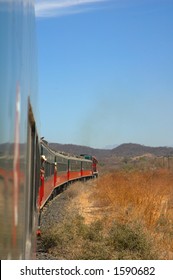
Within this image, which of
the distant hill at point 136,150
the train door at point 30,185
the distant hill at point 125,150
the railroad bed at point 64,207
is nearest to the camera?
the train door at point 30,185

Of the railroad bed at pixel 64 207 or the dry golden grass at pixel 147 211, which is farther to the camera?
the railroad bed at pixel 64 207

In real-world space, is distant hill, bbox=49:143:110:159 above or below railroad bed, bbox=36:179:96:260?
above

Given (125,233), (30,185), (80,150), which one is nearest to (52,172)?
(125,233)

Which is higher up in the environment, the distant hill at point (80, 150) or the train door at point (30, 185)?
the distant hill at point (80, 150)

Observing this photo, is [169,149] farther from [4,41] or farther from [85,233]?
[4,41]

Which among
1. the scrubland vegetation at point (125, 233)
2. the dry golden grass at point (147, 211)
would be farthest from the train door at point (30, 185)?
the dry golden grass at point (147, 211)

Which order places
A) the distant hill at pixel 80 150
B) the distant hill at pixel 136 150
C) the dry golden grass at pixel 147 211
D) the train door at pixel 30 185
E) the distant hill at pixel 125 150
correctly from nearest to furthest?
the train door at pixel 30 185
the dry golden grass at pixel 147 211
the distant hill at pixel 80 150
the distant hill at pixel 125 150
the distant hill at pixel 136 150

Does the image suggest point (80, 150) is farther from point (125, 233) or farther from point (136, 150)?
point (125, 233)

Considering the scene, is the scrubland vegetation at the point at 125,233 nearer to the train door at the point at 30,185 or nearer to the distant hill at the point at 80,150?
the train door at the point at 30,185

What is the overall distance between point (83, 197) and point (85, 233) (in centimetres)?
1734

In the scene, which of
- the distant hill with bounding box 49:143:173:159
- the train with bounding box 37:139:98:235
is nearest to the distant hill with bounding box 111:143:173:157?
the distant hill with bounding box 49:143:173:159

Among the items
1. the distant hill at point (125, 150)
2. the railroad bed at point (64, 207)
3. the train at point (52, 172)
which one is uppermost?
the distant hill at point (125, 150)

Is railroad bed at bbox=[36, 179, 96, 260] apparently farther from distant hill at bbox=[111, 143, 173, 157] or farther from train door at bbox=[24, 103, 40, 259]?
distant hill at bbox=[111, 143, 173, 157]
